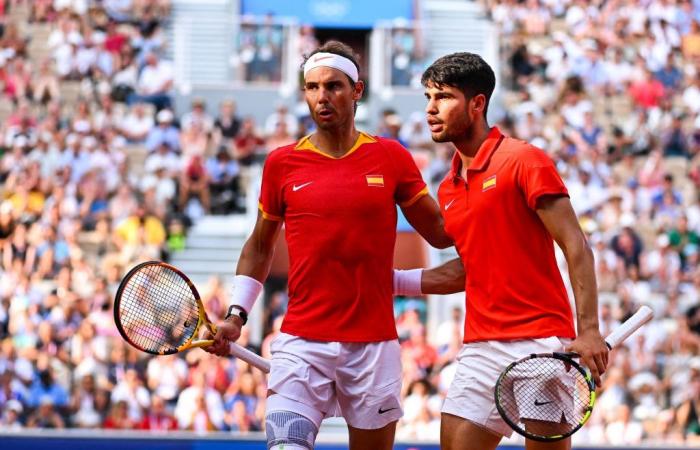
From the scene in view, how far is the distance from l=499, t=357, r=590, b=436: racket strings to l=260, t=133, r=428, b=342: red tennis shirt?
78 cm

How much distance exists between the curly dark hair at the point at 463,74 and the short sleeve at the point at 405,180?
53 centimetres

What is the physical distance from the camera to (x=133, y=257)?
14.6 metres

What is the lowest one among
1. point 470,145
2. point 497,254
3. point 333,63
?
point 497,254

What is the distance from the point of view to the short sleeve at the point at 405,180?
6.00 m

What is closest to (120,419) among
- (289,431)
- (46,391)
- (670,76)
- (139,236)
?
(46,391)

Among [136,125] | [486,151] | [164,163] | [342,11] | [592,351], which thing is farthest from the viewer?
[342,11]

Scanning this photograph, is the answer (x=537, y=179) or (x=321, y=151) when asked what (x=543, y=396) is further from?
(x=321, y=151)

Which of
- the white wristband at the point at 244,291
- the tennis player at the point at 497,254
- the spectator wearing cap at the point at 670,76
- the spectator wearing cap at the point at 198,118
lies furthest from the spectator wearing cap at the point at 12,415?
the spectator wearing cap at the point at 670,76

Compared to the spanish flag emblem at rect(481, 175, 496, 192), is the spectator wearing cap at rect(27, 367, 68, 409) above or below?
below

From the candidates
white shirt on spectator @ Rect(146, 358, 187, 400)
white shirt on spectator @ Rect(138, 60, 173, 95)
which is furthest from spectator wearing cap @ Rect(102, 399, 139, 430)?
white shirt on spectator @ Rect(138, 60, 173, 95)

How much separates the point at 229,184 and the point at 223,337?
1097cm

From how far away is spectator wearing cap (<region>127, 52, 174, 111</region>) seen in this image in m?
18.6

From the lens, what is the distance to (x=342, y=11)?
915 inches

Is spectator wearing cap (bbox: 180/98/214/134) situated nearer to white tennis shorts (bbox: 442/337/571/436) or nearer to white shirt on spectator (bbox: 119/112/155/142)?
white shirt on spectator (bbox: 119/112/155/142)
